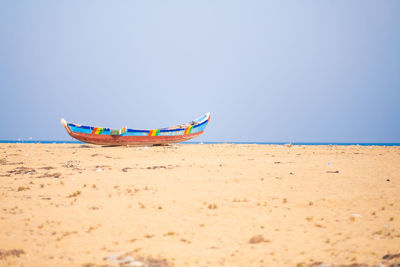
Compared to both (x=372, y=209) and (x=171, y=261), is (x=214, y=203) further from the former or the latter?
(x=372, y=209)

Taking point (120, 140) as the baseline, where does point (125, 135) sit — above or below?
above

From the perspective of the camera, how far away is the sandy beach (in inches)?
205

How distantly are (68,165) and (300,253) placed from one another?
12002mm

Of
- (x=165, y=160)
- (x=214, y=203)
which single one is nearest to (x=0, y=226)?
(x=214, y=203)

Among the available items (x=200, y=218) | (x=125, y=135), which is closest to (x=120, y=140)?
(x=125, y=135)

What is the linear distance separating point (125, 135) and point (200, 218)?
62.6 ft

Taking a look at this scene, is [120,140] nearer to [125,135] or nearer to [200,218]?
[125,135]

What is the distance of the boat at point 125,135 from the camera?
23.9 metres

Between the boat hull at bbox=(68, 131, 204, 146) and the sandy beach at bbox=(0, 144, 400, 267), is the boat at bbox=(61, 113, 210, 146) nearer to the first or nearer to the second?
the boat hull at bbox=(68, 131, 204, 146)

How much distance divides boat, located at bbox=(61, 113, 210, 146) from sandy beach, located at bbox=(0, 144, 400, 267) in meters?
11.6

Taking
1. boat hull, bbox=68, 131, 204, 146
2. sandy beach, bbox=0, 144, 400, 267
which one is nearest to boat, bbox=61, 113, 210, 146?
boat hull, bbox=68, 131, 204, 146

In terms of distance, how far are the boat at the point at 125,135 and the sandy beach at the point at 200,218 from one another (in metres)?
11.6

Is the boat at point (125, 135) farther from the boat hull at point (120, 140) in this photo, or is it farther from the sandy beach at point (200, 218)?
the sandy beach at point (200, 218)

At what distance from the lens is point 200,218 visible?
273 inches
